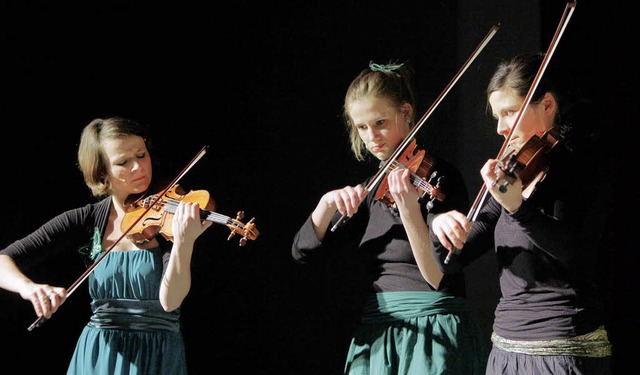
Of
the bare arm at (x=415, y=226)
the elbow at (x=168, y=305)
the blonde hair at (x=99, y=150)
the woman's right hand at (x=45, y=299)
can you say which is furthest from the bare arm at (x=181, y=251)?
the bare arm at (x=415, y=226)

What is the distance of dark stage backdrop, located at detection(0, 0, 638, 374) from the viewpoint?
8.22 ft

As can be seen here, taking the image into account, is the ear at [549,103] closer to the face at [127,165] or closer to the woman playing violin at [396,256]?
the woman playing violin at [396,256]

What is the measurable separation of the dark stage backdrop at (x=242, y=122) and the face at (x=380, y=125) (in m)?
0.66

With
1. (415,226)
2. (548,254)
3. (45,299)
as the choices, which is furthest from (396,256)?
(45,299)

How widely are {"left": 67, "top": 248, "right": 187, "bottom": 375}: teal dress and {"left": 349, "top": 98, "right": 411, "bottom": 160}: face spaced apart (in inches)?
25.6

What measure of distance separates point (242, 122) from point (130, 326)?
3.03ft

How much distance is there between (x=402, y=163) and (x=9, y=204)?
1.38 meters

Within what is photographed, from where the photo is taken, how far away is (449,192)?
182cm

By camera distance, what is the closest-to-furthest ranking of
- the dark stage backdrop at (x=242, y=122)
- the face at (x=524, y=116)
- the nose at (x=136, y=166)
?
the face at (x=524, y=116), the nose at (x=136, y=166), the dark stage backdrop at (x=242, y=122)

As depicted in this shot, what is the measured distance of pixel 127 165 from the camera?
212 centimetres

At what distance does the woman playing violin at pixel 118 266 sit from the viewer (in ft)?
6.28

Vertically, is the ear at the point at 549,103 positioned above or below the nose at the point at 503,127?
above

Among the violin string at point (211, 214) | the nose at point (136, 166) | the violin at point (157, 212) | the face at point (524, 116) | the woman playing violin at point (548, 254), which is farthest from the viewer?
the nose at point (136, 166)

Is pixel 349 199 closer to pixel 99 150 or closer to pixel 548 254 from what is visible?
pixel 548 254
